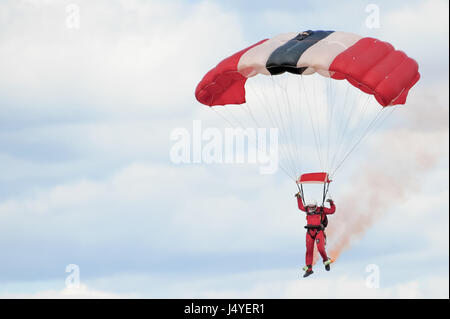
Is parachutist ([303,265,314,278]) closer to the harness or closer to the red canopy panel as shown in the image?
the harness

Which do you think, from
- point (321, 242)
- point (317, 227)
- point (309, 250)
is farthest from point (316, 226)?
point (309, 250)

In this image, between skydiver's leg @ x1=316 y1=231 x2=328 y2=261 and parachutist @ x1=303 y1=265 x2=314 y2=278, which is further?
parachutist @ x1=303 y1=265 x2=314 y2=278

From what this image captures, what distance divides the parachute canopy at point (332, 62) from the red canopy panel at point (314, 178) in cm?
274

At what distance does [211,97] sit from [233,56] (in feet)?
6.10

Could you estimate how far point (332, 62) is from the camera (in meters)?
30.9

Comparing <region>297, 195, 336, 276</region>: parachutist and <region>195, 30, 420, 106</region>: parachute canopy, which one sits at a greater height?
<region>195, 30, 420, 106</region>: parachute canopy

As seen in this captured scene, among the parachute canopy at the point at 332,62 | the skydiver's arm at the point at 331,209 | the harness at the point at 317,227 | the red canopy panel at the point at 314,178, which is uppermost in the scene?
the parachute canopy at the point at 332,62

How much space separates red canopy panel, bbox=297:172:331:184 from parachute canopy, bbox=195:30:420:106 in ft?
8.98

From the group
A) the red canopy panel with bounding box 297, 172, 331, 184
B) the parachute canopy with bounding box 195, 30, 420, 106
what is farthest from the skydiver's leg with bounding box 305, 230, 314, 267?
the parachute canopy with bounding box 195, 30, 420, 106

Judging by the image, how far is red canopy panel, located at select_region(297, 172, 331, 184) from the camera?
3095 cm

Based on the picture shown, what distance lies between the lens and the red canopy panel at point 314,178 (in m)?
31.0

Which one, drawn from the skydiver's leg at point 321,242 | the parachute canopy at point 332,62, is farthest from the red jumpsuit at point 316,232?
the parachute canopy at point 332,62

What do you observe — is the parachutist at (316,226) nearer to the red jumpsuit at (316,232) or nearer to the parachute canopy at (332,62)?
the red jumpsuit at (316,232)
